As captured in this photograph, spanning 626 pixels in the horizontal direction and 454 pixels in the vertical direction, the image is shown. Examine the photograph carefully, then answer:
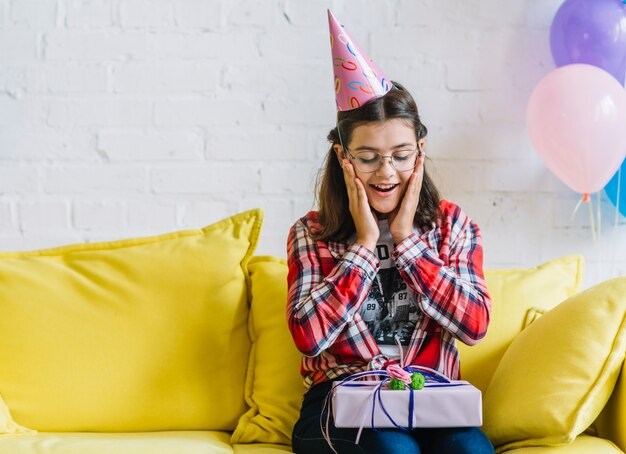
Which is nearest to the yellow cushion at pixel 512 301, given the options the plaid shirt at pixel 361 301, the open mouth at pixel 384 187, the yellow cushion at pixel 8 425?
the plaid shirt at pixel 361 301

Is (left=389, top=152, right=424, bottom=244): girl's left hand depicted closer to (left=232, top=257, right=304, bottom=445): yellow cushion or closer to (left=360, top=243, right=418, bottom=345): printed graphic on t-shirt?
(left=360, top=243, right=418, bottom=345): printed graphic on t-shirt

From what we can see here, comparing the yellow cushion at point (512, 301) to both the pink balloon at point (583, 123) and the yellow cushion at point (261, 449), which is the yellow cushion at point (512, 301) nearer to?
the pink balloon at point (583, 123)

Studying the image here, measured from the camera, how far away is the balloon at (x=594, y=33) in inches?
79.1

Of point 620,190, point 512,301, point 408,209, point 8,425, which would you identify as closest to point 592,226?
point 620,190

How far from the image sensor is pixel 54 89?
2.24 meters

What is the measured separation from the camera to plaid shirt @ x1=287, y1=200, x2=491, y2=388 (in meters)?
1.62

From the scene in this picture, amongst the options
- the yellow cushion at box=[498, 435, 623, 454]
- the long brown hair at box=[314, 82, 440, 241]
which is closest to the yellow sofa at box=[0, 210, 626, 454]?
the yellow cushion at box=[498, 435, 623, 454]

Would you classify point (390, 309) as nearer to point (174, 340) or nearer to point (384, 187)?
point (384, 187)

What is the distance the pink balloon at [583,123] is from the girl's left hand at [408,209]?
0.43m

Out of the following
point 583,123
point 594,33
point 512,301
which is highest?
point 594,33

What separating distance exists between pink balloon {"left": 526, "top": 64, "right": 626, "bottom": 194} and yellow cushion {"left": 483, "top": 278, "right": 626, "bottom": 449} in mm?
416

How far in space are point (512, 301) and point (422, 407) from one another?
539mm

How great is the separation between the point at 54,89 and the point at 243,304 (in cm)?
81

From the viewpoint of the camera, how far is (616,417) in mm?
1569
